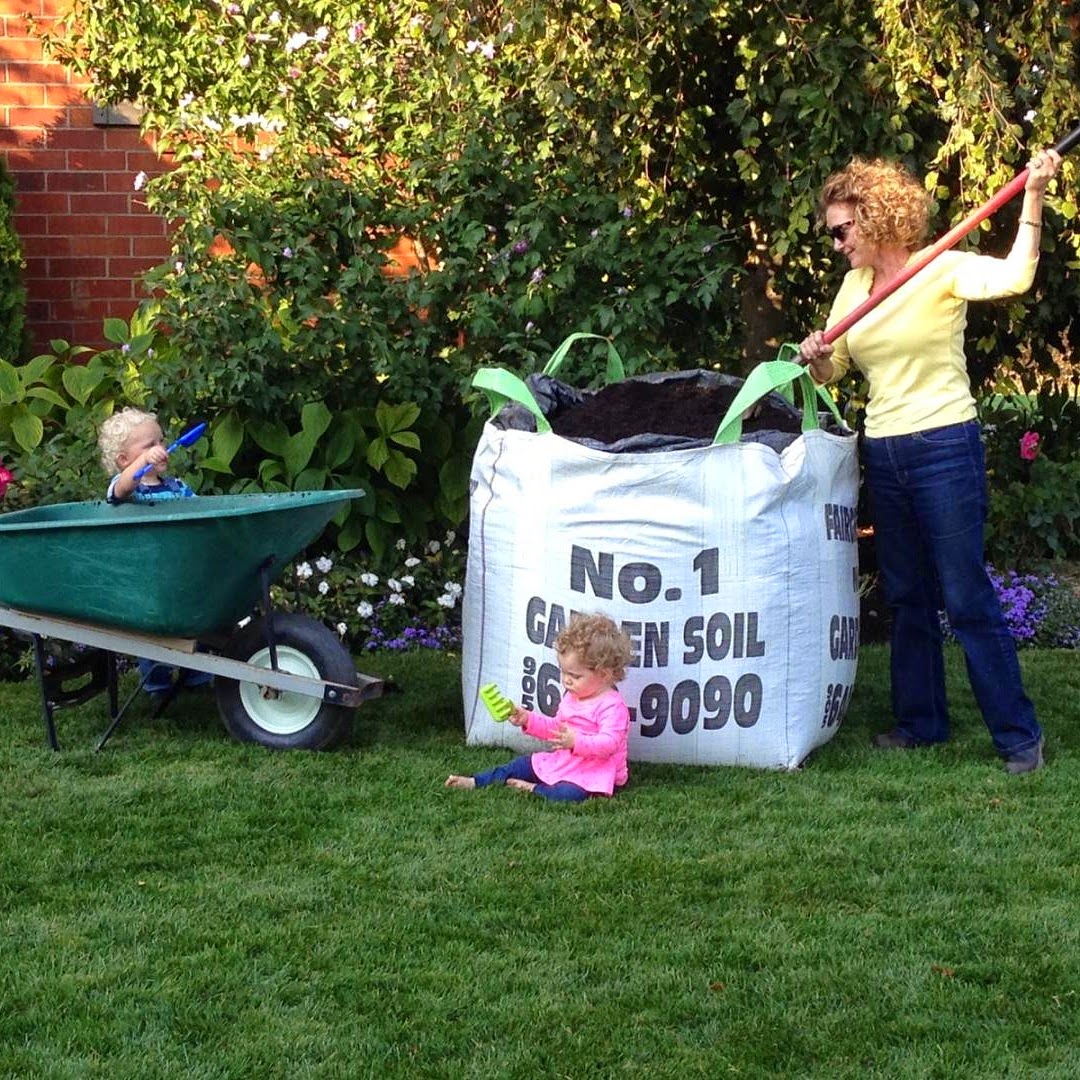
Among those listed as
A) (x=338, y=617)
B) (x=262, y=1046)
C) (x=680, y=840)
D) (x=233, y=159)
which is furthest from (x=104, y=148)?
(x=262, y=1046)

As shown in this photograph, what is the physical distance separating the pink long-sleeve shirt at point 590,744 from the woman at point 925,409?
0.93 m

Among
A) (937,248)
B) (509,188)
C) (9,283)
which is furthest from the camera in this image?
(9,283)

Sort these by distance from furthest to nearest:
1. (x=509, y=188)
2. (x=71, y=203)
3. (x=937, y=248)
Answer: (x=71, y=203) → (x=509, y=188) → (x=937, y=248)

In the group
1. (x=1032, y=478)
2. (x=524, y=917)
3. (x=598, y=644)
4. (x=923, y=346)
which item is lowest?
(x=524, y=917)

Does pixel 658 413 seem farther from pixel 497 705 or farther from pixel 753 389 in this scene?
pixel 497 705

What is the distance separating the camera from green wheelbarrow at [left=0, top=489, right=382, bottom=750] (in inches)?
152

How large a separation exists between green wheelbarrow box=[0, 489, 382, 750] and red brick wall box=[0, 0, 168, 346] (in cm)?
263

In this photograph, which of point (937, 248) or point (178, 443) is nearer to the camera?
point (937, 248)

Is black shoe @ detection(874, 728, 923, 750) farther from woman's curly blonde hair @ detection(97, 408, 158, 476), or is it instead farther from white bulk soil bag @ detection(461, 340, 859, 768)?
woman's curly blonde hair @ detection(97, 408, 158, 476)

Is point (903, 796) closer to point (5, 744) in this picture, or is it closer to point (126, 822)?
point (126, 822)

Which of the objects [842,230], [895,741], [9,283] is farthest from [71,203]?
[895,741]

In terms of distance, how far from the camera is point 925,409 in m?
3.91

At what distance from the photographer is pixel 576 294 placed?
5.40m

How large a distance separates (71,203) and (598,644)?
409 cm
